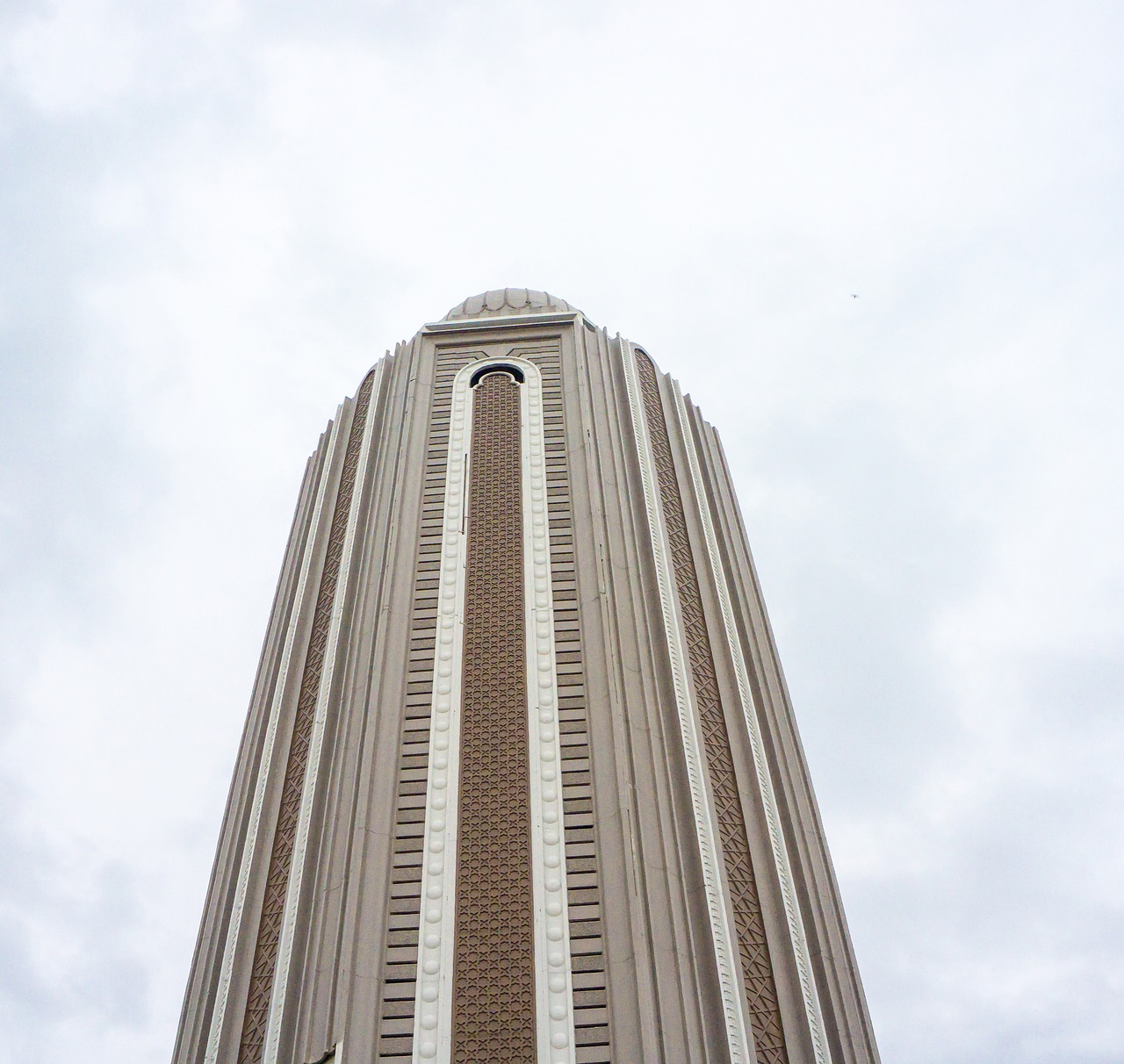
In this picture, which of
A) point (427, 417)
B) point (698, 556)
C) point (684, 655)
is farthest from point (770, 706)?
point (427, 417)

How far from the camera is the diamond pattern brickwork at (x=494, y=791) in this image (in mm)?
8781

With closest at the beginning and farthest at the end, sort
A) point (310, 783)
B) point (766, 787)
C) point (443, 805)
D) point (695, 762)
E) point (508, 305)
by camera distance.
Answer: point (443, 805) < point (695, 762) < point (310, 783) < point (766, 787) < point (508, 305)

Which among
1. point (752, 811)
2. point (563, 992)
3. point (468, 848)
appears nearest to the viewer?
point (563, 992)

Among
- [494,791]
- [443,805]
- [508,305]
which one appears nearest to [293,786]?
[443,805]

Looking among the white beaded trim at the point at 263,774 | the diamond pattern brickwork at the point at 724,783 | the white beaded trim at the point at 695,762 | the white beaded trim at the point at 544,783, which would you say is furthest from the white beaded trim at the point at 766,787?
the white beaded trim at the point at 263,774

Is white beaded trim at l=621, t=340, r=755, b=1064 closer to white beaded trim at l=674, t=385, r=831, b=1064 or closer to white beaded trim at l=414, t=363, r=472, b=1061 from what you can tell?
white beaded trim at l=674, t=385, r=831, b=1064

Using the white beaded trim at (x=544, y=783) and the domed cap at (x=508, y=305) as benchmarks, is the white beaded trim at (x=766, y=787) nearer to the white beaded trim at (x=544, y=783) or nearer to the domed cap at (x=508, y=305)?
the white beaded trim at (x=544, y=783)

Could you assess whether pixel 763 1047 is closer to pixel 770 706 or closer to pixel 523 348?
pixel 770 706

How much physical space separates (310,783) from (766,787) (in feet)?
14.5

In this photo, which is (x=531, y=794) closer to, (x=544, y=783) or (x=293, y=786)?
(x=544, y=783)

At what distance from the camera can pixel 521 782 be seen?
10.4m

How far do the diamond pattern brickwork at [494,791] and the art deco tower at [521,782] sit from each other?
0.08 ft

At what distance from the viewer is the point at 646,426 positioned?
49.9ft

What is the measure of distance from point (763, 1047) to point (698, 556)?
6.02 m
